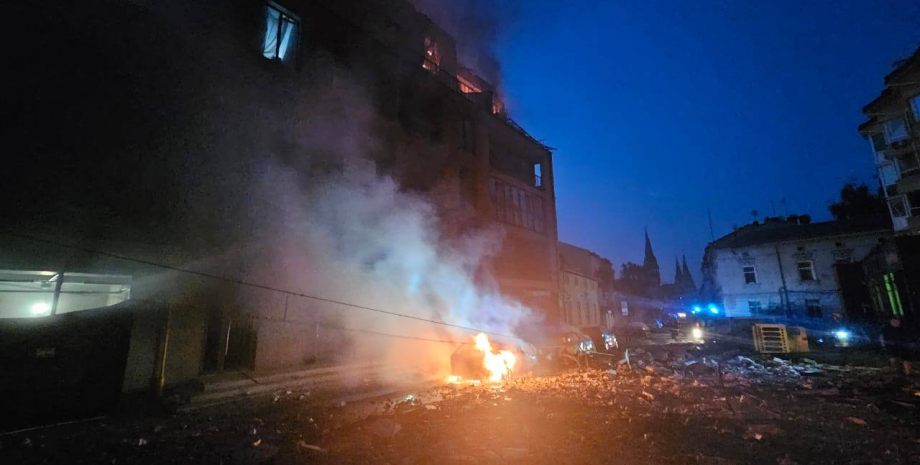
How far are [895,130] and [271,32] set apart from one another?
29740mm

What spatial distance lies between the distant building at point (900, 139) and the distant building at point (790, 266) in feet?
26.5

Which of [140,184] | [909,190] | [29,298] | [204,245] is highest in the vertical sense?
[909,190]

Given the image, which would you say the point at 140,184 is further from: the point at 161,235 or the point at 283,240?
the point at 283,240

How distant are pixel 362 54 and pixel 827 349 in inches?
905

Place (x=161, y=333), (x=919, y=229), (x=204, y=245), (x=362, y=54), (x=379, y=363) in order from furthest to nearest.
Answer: (x=919, y=229) < (x=362, y=54) < (x=379, y=363) < (x=204, y=245) < (x=161, y=333)

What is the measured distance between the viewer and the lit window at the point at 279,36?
Answer: 40.3 ft

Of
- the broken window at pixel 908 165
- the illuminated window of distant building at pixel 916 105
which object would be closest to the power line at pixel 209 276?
the broken window at pixel 908 165

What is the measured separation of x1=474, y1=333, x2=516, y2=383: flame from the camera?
1082cm

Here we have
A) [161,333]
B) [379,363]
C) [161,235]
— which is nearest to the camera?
[161,333]

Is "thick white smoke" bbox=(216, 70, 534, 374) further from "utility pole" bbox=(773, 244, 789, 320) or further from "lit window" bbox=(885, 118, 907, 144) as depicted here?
"utility pole" bbox=(773, 244, 789, 320)

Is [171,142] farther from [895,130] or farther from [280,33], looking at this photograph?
[895,130]

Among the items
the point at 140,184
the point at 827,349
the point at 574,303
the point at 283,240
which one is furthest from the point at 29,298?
the point at 574,303

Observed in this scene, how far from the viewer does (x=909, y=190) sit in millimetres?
18766

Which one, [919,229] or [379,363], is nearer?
[379,363]
